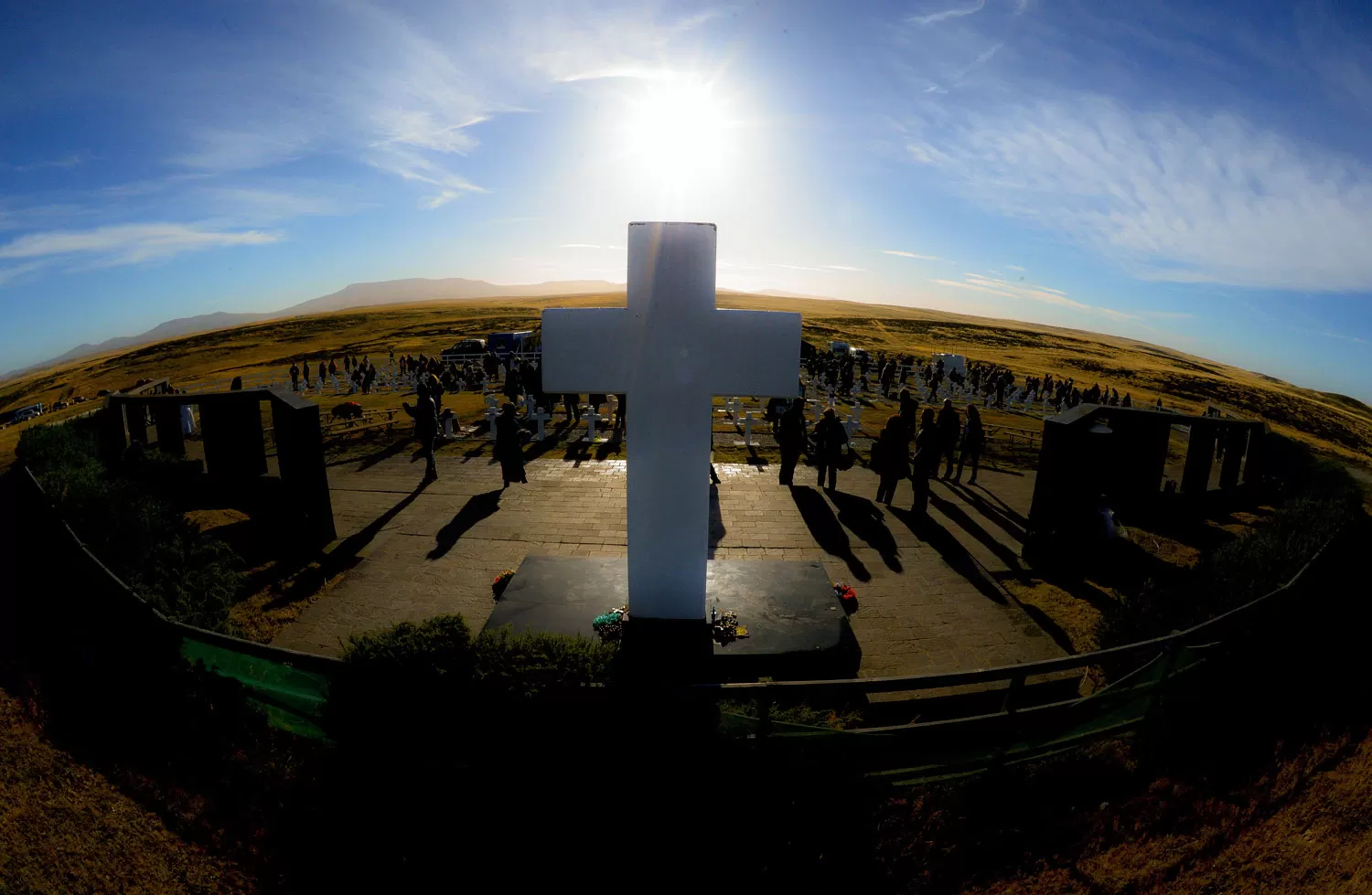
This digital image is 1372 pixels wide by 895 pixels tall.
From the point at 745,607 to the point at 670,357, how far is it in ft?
8.21

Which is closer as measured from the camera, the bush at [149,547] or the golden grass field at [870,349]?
the bush at [149,547]

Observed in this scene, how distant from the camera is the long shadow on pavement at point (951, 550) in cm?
736

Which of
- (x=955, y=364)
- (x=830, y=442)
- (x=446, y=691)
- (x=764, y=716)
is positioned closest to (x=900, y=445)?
(x=830, y=442)

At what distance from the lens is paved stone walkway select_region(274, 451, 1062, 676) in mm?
6250

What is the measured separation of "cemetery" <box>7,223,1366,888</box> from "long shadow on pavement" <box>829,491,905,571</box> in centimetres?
6

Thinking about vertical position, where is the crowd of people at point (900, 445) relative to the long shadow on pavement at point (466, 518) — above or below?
above

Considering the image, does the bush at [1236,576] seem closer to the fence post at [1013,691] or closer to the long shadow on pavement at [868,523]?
the fence post at [1013,691]

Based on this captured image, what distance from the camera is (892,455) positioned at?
10.4 metres

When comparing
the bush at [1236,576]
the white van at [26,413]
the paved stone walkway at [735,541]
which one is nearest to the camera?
the bush at [1236,576]

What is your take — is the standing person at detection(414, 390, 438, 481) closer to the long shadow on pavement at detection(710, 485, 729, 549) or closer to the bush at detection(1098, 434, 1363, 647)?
the long shadow on pavement at detection(710, 485, 729, 549)

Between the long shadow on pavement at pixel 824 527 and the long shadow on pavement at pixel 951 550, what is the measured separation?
116 cm

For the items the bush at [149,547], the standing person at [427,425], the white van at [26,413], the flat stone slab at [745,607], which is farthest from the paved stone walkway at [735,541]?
the white van at [26,413]

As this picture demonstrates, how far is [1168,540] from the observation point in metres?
9.52

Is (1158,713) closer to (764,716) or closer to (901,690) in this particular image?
(901,690)
